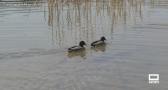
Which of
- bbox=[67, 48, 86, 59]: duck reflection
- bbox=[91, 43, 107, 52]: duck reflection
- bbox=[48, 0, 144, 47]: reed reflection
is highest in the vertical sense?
bbox=[48, 0, 144, 47]: reed reflection

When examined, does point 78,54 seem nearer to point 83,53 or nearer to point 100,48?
point 83,53

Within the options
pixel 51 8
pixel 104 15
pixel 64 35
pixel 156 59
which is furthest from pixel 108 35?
pixel 51 8

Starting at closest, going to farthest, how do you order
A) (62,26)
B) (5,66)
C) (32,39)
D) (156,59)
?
(5,66) → (156,59) → (32,39) → (62,26)

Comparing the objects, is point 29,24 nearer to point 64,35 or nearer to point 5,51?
point 64,35

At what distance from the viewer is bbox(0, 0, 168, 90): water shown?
31.9ft

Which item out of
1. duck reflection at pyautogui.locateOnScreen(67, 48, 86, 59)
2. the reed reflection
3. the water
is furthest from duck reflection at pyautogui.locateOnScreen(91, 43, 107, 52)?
the reed reflection

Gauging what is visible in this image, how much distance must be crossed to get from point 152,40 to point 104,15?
709cm

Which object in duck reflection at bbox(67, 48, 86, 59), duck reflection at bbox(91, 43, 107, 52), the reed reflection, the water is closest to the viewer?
the water

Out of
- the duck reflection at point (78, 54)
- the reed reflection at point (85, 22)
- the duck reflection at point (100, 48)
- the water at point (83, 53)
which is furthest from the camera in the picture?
the reed reflection at point (85, 22)

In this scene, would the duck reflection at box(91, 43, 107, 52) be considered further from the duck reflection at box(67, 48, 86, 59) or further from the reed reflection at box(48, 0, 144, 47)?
the reed reflection at box(48, 0, 144, 47)

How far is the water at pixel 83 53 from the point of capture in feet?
31.9

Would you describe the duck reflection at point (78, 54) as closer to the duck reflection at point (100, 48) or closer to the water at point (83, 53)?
the water at point (83, 53)

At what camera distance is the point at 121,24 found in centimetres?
1845

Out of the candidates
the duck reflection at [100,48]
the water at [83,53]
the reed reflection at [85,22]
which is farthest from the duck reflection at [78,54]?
the reed reflection at [85,22]
